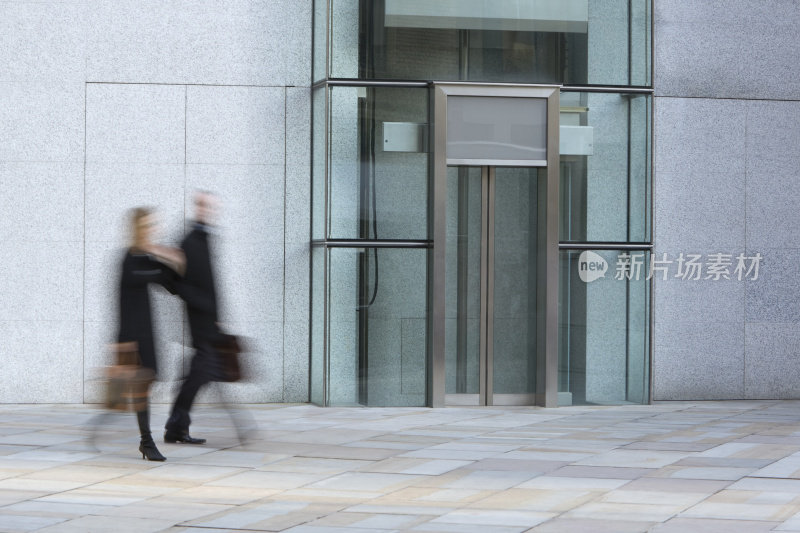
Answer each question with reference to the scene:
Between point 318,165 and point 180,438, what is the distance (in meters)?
4.22

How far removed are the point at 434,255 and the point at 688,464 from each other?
4545mm

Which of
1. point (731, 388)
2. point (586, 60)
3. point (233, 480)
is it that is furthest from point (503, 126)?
point (233, 480)

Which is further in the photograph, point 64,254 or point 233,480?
point 64,254

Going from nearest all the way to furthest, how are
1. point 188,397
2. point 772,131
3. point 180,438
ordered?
point 188,397 < point 180,438 < point 772,131

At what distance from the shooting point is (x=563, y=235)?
13117 mm

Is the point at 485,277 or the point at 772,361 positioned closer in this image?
the point at 485,277

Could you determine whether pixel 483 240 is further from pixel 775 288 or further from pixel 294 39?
pixel 775 288

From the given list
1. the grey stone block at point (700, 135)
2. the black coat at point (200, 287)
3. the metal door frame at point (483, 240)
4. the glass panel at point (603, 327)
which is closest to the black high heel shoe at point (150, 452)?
the black coat at point (200, 287)

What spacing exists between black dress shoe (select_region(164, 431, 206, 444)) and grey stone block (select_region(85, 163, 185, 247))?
356 centimetres

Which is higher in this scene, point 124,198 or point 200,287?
point 124,198

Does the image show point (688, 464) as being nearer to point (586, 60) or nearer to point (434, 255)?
point (434, 255)

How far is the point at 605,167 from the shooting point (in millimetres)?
13219

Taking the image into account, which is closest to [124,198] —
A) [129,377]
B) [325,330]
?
[325,330]

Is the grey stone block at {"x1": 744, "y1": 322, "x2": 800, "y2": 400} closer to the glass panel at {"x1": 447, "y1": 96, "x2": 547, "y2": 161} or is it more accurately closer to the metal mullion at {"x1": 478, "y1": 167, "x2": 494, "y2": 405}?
the metal mullion at {"x1": 478, "y1": 167, "x2": 494, "y2": 405}
